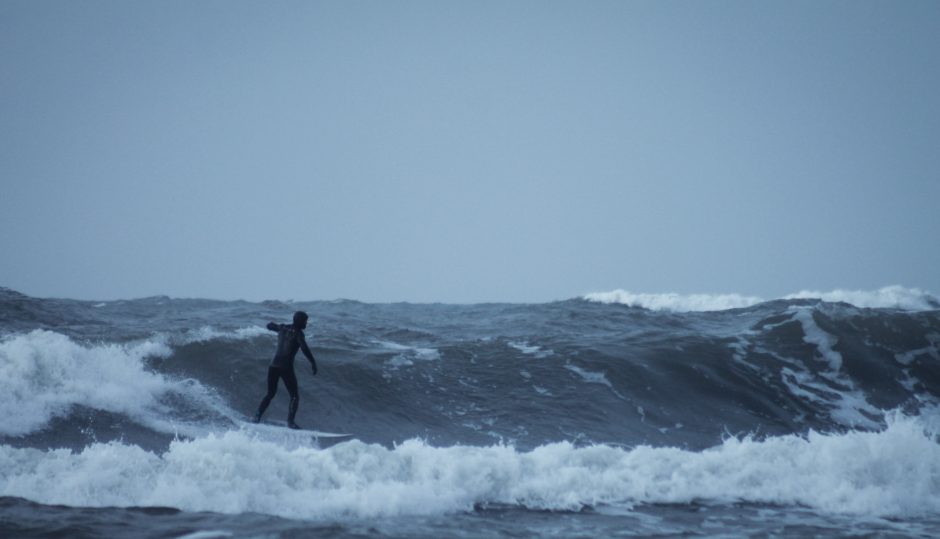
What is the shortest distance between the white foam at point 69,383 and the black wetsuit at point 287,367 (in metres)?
1.48

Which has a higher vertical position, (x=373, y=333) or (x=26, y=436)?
(x=373, y=333)

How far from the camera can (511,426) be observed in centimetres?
1196

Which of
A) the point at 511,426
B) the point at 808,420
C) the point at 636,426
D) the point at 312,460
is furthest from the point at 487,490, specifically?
the point at 808,420

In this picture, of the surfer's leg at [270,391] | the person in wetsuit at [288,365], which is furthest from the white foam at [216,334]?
the surfer's leg at [270,391]

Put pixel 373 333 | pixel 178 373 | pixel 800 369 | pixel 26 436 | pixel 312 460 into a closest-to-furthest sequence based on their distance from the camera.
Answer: pixel 312 460 → pixel 26 436 → pixel 178 373 → pixel 800 369 → pixel 373 333

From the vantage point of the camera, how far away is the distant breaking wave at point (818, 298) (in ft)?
95.5

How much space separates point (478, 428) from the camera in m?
11.9

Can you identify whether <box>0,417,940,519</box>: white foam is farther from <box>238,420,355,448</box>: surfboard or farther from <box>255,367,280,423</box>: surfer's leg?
<box>255,367,280,423</box>: surfer's leg

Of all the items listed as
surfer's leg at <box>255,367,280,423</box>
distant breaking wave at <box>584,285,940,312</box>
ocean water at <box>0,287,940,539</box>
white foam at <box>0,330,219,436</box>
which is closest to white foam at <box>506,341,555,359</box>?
ocean water at <box>0,287,940,539</box>

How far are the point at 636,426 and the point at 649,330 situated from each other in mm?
6617

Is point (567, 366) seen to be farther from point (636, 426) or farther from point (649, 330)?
point (649, 330)

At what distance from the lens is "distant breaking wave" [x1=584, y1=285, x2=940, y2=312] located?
95.5 feet

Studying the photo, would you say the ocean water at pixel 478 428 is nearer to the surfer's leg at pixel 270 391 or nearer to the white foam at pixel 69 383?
the white foam at pixel 69 383

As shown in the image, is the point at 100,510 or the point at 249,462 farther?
the point at 249,462
